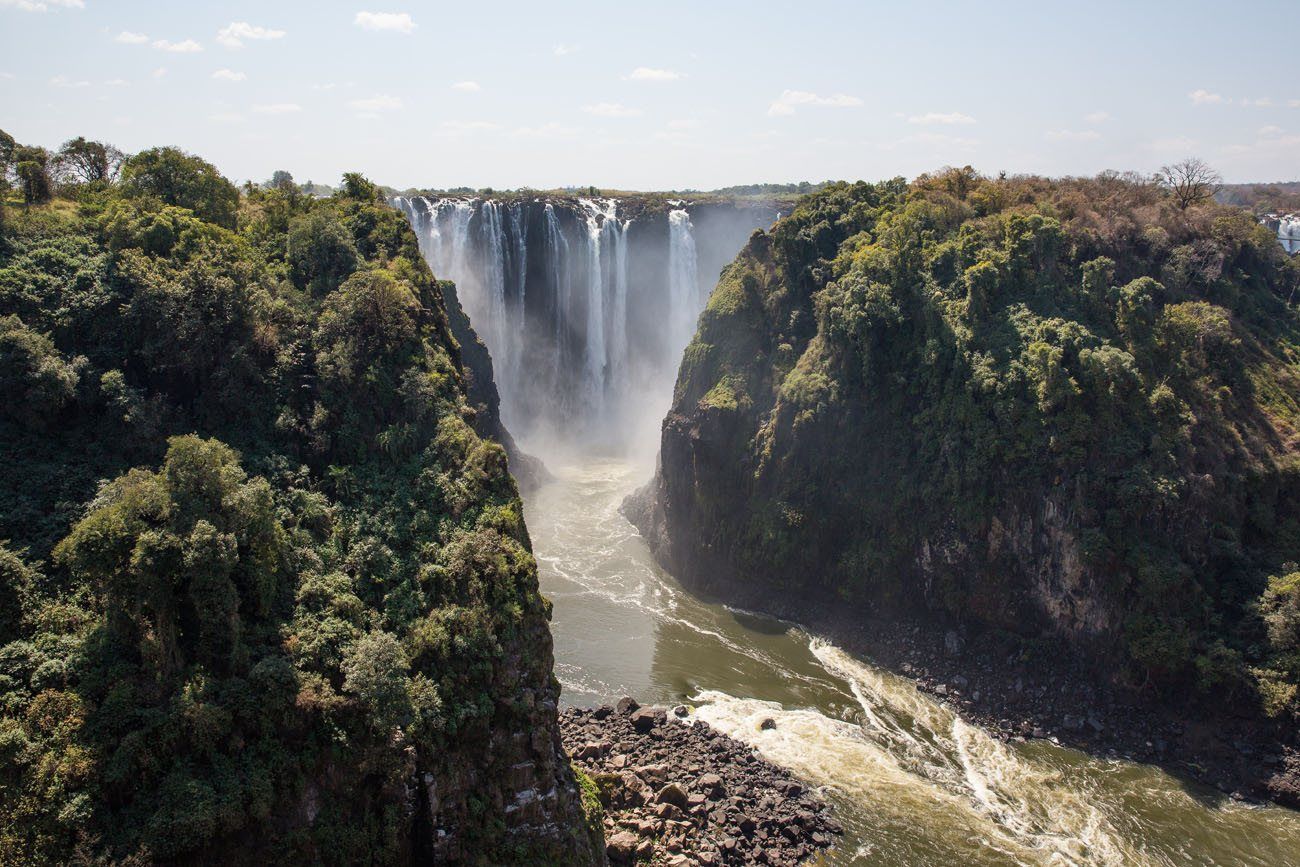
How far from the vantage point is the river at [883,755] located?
25438 millimetres

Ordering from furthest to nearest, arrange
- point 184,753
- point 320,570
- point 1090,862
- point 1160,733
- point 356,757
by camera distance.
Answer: point 1160,733 → point 1090,862 → point 320,570 → point 356,757 → point 184,753

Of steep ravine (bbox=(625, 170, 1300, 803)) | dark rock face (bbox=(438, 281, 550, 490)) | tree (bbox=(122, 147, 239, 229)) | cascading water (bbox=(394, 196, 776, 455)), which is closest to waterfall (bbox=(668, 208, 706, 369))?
cascading water (bbox=(394, 196, 776, 455))

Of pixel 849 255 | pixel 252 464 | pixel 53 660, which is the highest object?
pixel 849 255

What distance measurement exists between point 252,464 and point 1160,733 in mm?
33188

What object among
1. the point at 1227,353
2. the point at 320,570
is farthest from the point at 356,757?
the point at 1227,353

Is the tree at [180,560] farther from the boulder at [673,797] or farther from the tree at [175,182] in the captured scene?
the tree at [175,182]

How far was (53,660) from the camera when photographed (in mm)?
17938

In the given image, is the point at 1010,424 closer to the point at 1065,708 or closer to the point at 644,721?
the point at 1065,708

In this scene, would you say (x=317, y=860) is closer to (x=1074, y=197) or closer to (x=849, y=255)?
(x=849, y=255)

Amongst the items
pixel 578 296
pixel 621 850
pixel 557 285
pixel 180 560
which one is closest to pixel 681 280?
pixel 578 296

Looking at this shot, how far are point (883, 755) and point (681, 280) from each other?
142 ft

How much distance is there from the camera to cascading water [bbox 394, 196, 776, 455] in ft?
213

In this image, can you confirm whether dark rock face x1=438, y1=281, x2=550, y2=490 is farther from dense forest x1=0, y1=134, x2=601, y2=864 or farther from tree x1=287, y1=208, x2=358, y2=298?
dense forest x1=0, y1=134, x2=601, y2=864

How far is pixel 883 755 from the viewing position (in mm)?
29578
